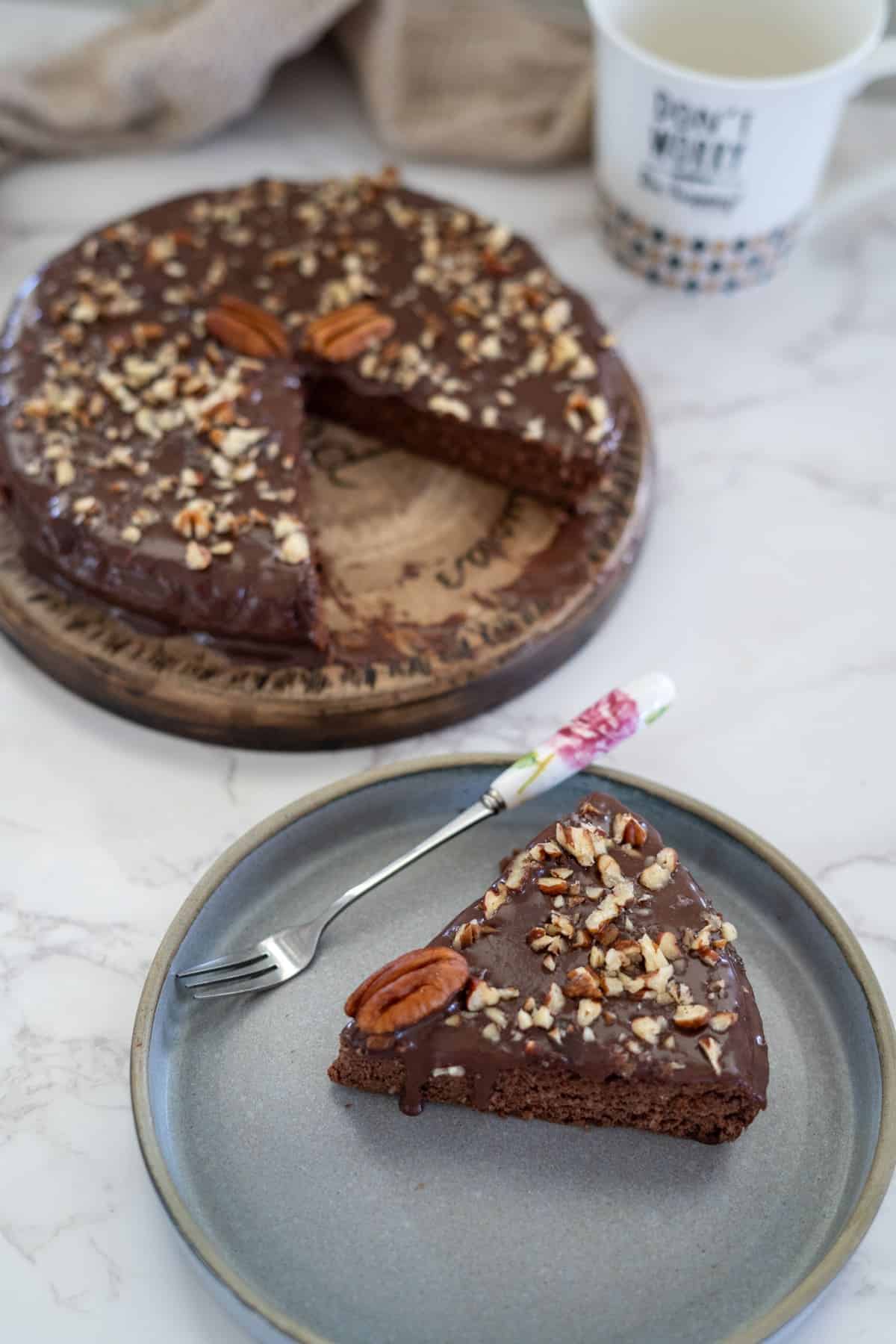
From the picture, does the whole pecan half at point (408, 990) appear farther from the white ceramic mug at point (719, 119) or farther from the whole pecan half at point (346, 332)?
the white ceramic mug at point (719, 119)

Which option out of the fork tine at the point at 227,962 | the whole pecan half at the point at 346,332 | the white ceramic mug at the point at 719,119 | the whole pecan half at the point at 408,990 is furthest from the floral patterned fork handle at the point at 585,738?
the white ceramic mug at the point at 719,119

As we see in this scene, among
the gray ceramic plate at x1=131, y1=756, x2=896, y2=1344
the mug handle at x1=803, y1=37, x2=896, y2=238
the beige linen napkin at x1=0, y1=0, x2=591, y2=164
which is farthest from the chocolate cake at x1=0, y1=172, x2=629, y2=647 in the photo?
the mug handle at x1=803, y1=37, x2=896, y2=238

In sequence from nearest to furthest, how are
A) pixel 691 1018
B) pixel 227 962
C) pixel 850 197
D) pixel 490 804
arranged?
1. pixel 691 1018
2. pixel 227 962
3. pixel 490 804
4. pixel 850 197

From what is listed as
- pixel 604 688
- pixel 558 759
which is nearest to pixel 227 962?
pixel 558 759

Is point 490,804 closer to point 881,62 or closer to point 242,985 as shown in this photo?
point 242,985

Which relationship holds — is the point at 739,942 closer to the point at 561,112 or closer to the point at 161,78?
the point at 561,112
